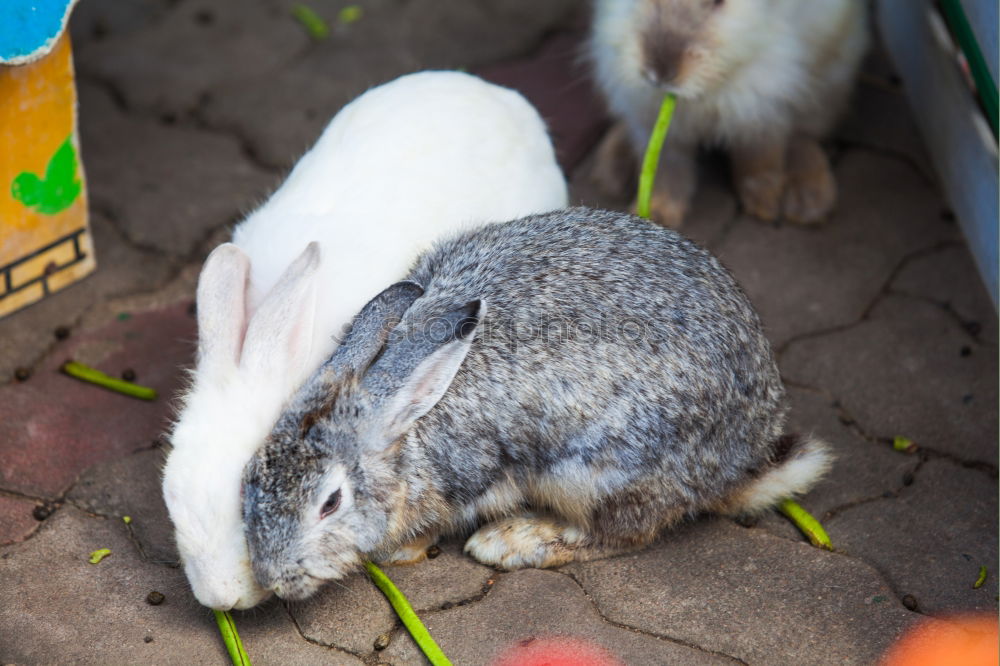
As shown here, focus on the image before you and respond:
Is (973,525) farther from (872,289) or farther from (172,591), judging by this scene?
(172,591)

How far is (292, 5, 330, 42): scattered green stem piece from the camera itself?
523 centimetres

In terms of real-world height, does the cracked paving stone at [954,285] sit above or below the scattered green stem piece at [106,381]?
above

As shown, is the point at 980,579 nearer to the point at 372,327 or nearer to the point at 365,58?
the point at 372,327

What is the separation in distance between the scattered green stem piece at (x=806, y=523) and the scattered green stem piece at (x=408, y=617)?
988mm

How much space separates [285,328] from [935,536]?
1.70 m

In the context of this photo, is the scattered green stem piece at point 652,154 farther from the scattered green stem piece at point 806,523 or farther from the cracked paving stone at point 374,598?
the cracked paving stone at point 374,598

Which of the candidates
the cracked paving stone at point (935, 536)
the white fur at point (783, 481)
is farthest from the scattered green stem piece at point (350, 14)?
the cracked paving stone at point (935, 536)

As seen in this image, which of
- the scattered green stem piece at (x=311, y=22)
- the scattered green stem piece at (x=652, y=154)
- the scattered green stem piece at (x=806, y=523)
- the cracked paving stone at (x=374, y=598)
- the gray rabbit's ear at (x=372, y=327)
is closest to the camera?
the gray rabbit's ear at (x=372, y=327)

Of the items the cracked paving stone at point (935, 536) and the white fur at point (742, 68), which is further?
the white fur at point (742, 68)

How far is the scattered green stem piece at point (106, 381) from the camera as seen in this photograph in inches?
134

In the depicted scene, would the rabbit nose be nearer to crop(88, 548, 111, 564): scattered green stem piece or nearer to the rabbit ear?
the rabbit ear

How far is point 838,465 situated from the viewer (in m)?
3.25

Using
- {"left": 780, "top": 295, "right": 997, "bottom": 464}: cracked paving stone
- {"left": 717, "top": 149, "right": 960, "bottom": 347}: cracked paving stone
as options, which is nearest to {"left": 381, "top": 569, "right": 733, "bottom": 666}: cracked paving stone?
{"left": 780, "top": 295, "right": 997, "bottom": 464}: cracked paving stone

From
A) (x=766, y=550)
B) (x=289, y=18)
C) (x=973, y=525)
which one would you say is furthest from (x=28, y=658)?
(x=289, y=18)
